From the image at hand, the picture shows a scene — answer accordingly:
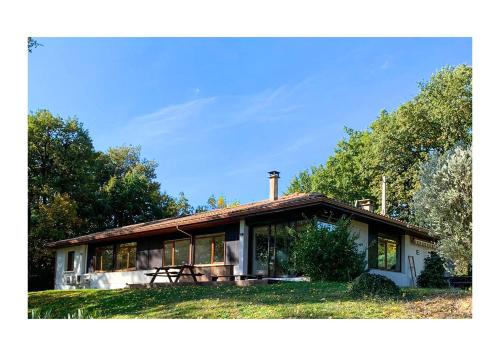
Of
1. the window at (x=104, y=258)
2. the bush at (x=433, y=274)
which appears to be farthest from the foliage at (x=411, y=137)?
the window at (x=104, y=258)

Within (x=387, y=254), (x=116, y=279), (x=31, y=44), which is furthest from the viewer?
(x=116, y=279)

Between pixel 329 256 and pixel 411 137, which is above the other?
pixel 411 137

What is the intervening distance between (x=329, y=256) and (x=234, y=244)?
4.37 metres

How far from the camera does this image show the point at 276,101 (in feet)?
113

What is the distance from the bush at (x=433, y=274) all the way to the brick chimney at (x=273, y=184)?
665 cm

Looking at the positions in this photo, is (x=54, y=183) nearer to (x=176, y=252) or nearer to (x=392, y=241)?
(x=176, y=252)

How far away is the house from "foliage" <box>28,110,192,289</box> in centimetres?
207

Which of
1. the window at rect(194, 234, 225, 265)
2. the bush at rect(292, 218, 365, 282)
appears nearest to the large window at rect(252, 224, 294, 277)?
the window at rect(194, 234, 225, 265)

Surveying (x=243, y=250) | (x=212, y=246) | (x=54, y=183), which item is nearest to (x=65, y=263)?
(x=54, y=183)

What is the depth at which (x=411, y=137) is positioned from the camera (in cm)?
3297

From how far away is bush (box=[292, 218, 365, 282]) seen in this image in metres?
17.8
